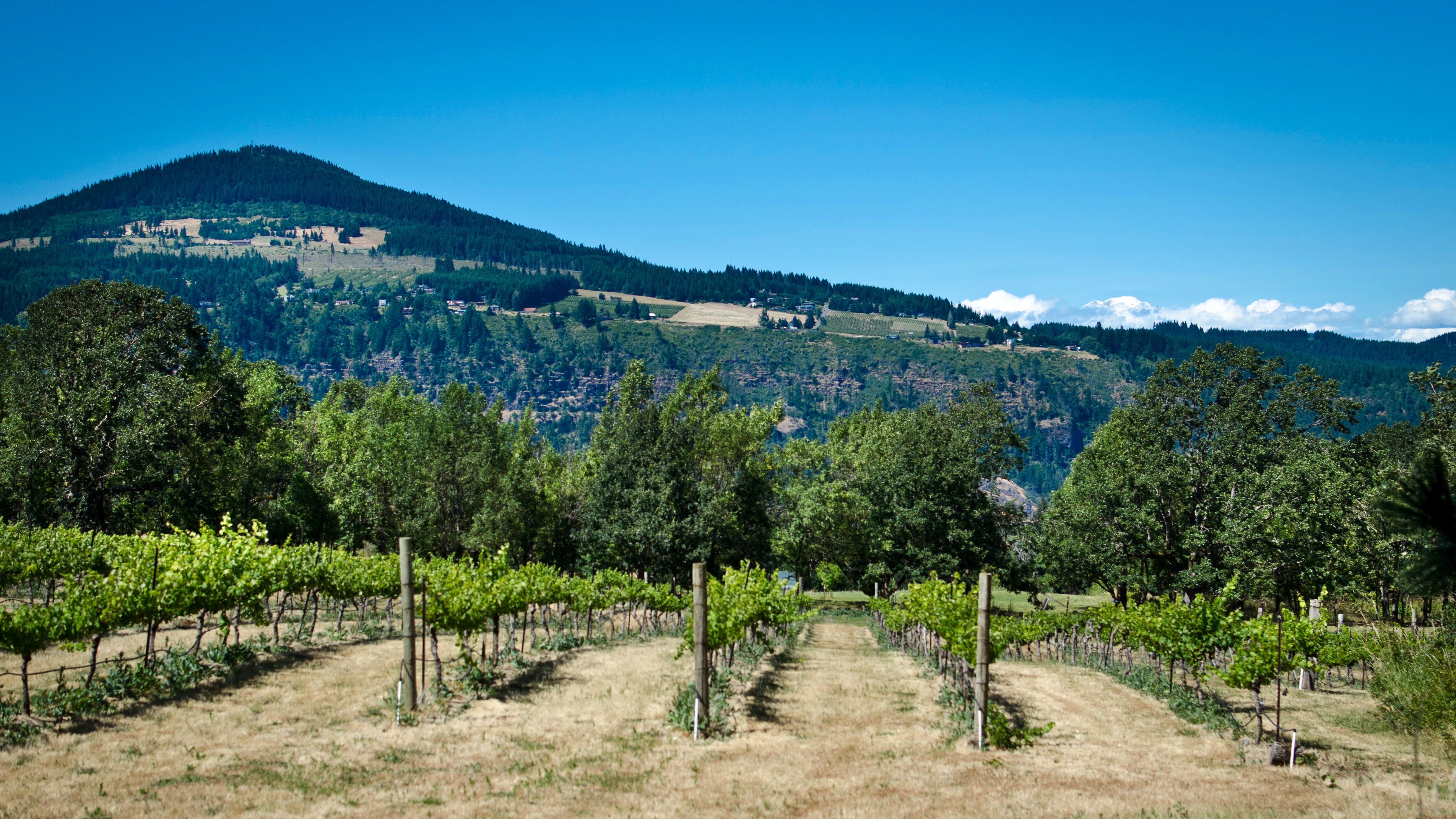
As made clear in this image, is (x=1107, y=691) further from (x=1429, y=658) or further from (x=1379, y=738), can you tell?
(x=1429, y=658)

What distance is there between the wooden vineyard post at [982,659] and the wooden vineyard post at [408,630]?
37.8 ft

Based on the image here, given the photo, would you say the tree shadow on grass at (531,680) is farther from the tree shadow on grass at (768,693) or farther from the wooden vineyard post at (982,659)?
the wooden vineyard post at (982,659)

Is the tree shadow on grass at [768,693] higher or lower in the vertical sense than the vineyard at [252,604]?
lower

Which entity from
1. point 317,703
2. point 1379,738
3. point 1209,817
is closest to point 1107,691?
point 1379,738

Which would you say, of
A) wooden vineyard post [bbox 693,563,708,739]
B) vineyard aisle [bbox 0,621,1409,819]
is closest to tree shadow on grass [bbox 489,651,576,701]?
vineyard aisle [bbox 0,621,1409,819]

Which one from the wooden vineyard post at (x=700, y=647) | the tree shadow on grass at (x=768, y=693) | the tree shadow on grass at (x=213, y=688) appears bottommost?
the tree shadow on grass at (x=768, y=693)

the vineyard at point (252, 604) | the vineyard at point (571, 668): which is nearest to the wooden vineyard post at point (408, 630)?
the vineyard at point (252, 604)

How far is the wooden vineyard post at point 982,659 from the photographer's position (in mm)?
16547

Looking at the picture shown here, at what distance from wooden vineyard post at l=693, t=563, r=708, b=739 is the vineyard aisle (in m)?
0.69

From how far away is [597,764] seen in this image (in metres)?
14.6

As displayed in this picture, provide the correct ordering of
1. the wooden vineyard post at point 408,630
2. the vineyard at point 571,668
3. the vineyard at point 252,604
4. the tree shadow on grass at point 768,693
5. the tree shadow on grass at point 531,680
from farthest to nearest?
the tree shadow on grass at point 531,680
the tree shadow on grass at point 768,693
the wooden vineyard post at point 408,630
the vineyard at point 252,604
the vineyard at point 571,668

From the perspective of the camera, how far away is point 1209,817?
12.0m

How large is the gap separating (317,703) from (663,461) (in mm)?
29015

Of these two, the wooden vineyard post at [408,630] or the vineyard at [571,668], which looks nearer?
the vineyard at [571,668]
